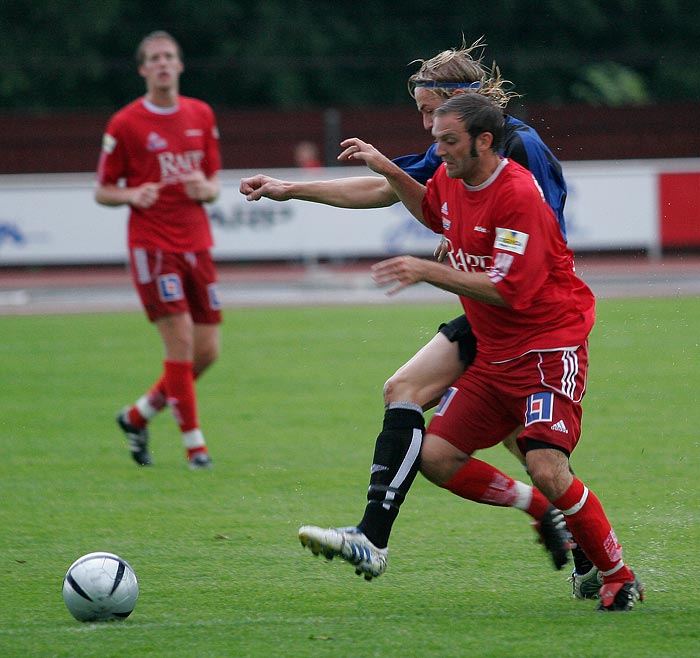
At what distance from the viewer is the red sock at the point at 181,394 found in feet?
25.0

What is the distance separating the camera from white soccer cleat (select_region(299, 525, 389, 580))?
A: 14.9ft

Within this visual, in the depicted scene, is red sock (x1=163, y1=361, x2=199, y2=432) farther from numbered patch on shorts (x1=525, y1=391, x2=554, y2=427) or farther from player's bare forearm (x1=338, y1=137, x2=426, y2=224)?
numbered patch on shorts (x1=525, y1=391, x2=554, y2=427)

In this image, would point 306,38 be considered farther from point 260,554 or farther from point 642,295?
point 260,554

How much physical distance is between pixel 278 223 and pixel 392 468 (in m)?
14.0

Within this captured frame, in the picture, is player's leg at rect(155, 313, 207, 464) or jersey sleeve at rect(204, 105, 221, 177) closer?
A: player's leg at rect(155, 313, 207, 464)

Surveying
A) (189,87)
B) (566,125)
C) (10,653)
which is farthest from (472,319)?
(189,87)

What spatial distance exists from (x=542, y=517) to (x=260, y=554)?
4.19 feet

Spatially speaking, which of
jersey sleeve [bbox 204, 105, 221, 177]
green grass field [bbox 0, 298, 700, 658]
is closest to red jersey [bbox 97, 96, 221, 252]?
jersey sleeve [bbox 204, 105, 221, 177]

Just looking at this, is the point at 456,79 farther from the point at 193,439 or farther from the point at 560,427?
the point at 193,439

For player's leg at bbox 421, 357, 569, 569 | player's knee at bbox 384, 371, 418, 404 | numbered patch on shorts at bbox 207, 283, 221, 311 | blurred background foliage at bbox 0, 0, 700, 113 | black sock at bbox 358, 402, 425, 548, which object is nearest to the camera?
black sock at bbox 358, 402, 425, 548

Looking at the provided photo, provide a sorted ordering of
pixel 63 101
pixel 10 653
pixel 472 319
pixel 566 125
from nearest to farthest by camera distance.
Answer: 1. pixel 10 653
2. pixel 472 319
3. pixel 566 125
4. pixel 63 101

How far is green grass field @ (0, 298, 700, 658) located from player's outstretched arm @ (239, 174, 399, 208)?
157 cm

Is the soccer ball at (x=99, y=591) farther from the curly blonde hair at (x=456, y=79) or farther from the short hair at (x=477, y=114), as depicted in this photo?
the curly blonde hair at (x=456, y=79)

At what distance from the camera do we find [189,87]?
26422 millimetres
